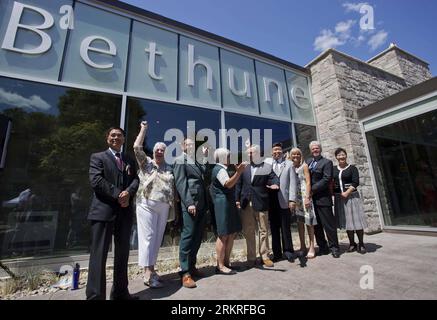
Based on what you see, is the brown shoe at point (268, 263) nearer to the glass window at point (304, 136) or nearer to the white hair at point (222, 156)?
the white hair at point (222, 156)

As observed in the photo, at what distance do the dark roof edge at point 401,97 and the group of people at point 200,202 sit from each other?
3144 mm

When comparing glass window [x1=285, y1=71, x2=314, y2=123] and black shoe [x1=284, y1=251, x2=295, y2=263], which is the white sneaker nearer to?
black shoe [x1=284, y1=251, x2=295, y2=263]

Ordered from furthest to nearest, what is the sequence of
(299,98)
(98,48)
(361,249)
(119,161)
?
(299,98) → (98,48) → (361,249) → (119,161)

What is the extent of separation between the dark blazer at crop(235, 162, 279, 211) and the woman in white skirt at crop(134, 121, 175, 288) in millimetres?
1020

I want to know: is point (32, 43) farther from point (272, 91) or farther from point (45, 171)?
point (272, 91)

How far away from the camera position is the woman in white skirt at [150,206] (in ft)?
8.64

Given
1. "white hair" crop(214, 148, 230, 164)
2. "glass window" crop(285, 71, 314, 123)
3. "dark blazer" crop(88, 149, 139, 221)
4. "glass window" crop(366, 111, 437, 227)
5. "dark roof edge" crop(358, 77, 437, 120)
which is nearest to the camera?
"dark blazer" crop(88, 149, 139, 221)

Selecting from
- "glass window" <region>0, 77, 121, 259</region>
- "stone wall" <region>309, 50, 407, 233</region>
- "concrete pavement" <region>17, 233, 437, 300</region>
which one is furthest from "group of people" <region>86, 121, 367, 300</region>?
"stone wall" <region>309, 50, 407, 233</region>

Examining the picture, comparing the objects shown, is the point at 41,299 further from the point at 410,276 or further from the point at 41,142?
the point at 410,276

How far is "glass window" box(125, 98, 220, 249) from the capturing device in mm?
4457

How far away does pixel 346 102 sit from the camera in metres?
6.56

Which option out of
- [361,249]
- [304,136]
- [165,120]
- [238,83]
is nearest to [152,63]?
[165,120]

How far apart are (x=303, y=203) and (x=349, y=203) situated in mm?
873
